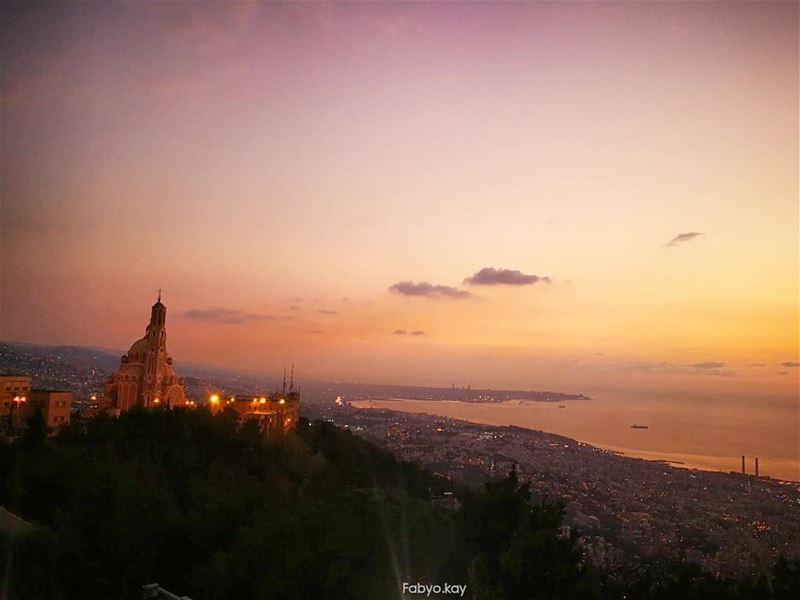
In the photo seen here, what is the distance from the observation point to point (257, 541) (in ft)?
27.3

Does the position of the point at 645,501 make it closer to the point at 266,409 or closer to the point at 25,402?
the point at 266,409

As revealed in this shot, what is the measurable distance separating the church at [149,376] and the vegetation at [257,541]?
707 centimetres

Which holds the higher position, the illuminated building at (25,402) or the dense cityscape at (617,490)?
the illuminated building at (25,402)

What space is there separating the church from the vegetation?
7.07m

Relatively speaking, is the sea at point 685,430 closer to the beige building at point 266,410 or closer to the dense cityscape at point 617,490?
the dense cityscape at point 617,490

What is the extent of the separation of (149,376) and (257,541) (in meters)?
14.6

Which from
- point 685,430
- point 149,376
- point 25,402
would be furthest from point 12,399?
point 685,430

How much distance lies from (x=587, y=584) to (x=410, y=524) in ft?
10.6

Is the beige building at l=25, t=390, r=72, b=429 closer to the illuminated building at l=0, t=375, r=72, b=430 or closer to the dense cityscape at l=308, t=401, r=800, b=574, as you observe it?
the illuminated building at l=0, t=375, r=72, b=430

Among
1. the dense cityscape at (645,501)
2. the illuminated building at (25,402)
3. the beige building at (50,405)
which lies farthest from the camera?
the beige building at (50,405)

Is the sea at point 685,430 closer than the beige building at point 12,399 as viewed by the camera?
No

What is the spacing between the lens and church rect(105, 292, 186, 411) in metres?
20.8

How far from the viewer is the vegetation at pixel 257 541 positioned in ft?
24.4

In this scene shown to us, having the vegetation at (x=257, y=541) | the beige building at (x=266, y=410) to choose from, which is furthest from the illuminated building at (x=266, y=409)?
the vegetation at (x=257, y=541)
